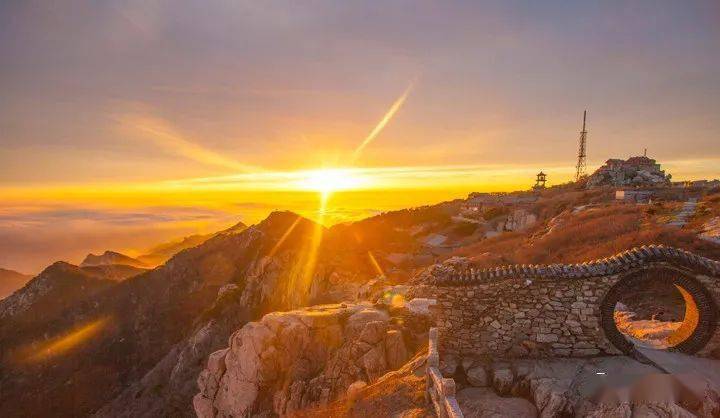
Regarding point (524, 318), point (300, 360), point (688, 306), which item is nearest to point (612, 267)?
point (688, 306)

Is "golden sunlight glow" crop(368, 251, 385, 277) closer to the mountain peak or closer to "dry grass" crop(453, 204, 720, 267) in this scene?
"dry grass" crop(453, 204, 720, 267)

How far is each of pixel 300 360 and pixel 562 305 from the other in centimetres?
1411

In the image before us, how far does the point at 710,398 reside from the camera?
1030 centimetres

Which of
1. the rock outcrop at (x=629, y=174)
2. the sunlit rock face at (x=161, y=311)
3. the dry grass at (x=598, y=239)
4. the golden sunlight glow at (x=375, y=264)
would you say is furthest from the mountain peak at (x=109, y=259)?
the rock outcrop at (x=629, y=174)

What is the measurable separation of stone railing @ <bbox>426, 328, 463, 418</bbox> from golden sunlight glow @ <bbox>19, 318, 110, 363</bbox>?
53442 mm

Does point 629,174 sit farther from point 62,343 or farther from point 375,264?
point 62,343

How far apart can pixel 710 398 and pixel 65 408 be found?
5359 cm

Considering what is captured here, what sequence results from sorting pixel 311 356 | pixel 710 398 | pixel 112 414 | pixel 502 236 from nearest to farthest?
pixel 710 398, pixel 311 356, pixel 112 414, pixel 502 236

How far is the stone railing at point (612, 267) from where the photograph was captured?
12539 mm

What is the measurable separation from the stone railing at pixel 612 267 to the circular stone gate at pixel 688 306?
12.6 inches

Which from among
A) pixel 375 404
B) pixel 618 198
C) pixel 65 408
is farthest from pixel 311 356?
pixel 618 198

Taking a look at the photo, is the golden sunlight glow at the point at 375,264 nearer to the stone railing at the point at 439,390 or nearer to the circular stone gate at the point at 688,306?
the stone railing at the point at 439,390

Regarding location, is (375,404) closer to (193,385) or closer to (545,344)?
(545,344)

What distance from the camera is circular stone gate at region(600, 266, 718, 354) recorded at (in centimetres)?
1253
